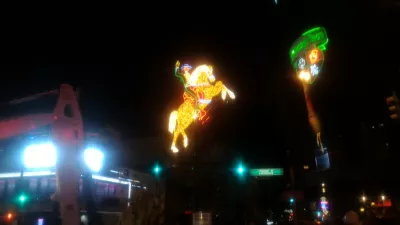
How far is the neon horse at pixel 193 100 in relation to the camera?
32.0 meters

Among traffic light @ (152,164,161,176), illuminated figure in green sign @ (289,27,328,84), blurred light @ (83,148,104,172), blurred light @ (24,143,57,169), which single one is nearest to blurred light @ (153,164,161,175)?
traffic light @ (152,164,161,176)

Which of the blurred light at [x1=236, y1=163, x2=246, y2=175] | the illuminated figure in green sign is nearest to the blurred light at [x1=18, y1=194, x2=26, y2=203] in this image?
the blurred light at [x1=236, y1=163, x2=246, y2=175]

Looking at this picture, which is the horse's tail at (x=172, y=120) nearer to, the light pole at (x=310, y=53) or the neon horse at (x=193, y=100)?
the neon horse at (x=193, y=100)

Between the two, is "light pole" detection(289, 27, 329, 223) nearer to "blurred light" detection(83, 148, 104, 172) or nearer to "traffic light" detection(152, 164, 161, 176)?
"traffic light" detection(152, 164, 161, 176)

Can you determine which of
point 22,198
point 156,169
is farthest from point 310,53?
point 22,198

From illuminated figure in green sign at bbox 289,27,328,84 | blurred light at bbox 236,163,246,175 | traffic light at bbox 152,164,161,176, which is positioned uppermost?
illuminated figure in green sign at bbox 289,27,328,84

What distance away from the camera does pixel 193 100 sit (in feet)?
106

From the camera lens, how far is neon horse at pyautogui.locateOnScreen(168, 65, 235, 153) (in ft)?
105

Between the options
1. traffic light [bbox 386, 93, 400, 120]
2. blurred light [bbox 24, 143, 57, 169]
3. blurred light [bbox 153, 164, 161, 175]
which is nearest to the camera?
traffic light [bbox 386, 93, 400, 120]

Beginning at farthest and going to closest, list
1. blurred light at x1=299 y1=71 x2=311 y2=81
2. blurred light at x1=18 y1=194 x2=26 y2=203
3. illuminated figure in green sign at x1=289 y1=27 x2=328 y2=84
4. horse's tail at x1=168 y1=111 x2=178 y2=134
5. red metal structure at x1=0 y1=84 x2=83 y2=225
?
1. horse's tail at x1=168 y1=111 x2=178 y2=134
2. blurred light at x1=299 y1=71 x2=311 y2=81
3. illuminated figure in green sign at x1=289 y1=27 x2=328 y2=84
4. blurred light at x1=18 y1=194 x2=26 y2=203
5. red metal structure at x1=0 y1=84 x2=83 y2=225

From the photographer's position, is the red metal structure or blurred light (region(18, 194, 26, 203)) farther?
blurred light (region(18, 194, 26, 203))

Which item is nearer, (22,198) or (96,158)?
(22,198)

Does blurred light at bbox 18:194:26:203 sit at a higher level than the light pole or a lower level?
lower

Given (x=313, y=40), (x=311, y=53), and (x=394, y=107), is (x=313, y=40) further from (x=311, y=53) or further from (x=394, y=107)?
(x=394, y=107)
